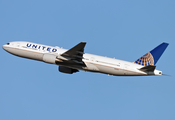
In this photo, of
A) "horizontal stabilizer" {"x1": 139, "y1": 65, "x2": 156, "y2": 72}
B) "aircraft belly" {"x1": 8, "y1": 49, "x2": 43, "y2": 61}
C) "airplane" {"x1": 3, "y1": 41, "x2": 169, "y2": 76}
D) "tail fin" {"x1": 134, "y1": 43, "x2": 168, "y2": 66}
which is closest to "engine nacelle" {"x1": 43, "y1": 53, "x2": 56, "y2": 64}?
"airplane" {"x1": 3, "y1": 41, "x2": 169, "y2": 76}

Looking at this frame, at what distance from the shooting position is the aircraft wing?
137 feet

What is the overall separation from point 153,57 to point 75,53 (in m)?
13.5

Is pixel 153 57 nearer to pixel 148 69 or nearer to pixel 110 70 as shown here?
pixel 148 69

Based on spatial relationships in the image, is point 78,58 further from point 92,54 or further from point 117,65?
point 117,65

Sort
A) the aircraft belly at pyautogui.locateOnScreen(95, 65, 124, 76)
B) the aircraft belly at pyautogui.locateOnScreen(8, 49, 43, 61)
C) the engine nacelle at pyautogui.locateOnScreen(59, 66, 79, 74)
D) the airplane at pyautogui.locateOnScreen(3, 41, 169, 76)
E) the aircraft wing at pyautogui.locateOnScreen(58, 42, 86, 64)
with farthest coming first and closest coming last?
the engine nacelle at pyautogui.locateOnScreen(59, 66, 79, 74), the aircraft belly at pyautogui.locateOnScreen(8, 49, 43, 61), the aircraft belly at pyautogui.locateOnScreen(95, 65, 124, 76), the airplane at pyautogui.locateOnScreen(3, 41, 169, 76), the aircraft wing at pyautogui.locateOnScreen(58, 42, 86, 64)

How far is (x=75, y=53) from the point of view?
4322cm

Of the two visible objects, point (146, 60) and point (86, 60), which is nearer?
point (86, 60)

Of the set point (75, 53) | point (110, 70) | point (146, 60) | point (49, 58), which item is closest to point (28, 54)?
point (49, 58)

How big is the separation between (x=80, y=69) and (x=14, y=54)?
523 inches

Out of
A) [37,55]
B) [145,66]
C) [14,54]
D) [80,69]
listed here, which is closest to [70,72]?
[80,69]

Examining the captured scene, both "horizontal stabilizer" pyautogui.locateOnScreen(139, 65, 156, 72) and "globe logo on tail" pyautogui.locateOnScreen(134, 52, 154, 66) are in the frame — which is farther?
"globe logo on tail" pyautogui.locateOnScreen(134, 52, 154, 66)

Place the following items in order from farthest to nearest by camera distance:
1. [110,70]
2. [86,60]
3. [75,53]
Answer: [86,60], [110,70], [75,53]

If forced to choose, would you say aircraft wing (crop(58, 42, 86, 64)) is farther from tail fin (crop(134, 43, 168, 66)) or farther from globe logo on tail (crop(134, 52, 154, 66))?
globe logo on tail (crop(134, 52, 154, 66))

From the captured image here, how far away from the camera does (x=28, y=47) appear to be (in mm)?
47969
